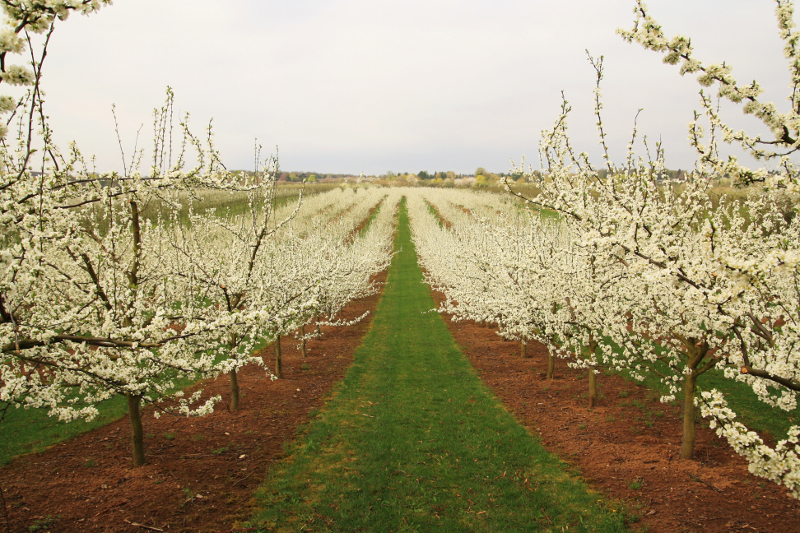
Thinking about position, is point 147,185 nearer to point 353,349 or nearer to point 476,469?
point 476,469

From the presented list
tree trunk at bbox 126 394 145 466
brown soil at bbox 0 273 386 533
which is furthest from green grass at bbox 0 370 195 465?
tree trunk at bbox 126 394 145 466

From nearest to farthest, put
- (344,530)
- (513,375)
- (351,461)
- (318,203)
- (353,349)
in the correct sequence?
(344,530) < (351,461) < (513,375) < (353,349) < (318,203)

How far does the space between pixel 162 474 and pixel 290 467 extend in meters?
1.78

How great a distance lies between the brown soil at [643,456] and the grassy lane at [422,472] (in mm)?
438

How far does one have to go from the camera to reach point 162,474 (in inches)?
232

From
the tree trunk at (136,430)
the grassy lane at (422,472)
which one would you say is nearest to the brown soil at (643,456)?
the grassy lane at (422,472)

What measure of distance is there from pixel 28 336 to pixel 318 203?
4718cm

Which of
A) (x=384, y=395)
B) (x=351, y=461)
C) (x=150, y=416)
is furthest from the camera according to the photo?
(x=384, y=395)

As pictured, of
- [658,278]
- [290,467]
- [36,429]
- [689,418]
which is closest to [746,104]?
[658,278]

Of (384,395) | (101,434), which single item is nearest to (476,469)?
(384,395)

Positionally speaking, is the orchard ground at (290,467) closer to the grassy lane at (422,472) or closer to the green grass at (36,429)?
the grassy lane at (422,472)

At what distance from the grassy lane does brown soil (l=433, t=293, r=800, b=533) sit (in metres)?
0.44

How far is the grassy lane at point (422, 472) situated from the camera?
5.47m

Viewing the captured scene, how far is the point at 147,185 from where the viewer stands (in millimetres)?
4629
